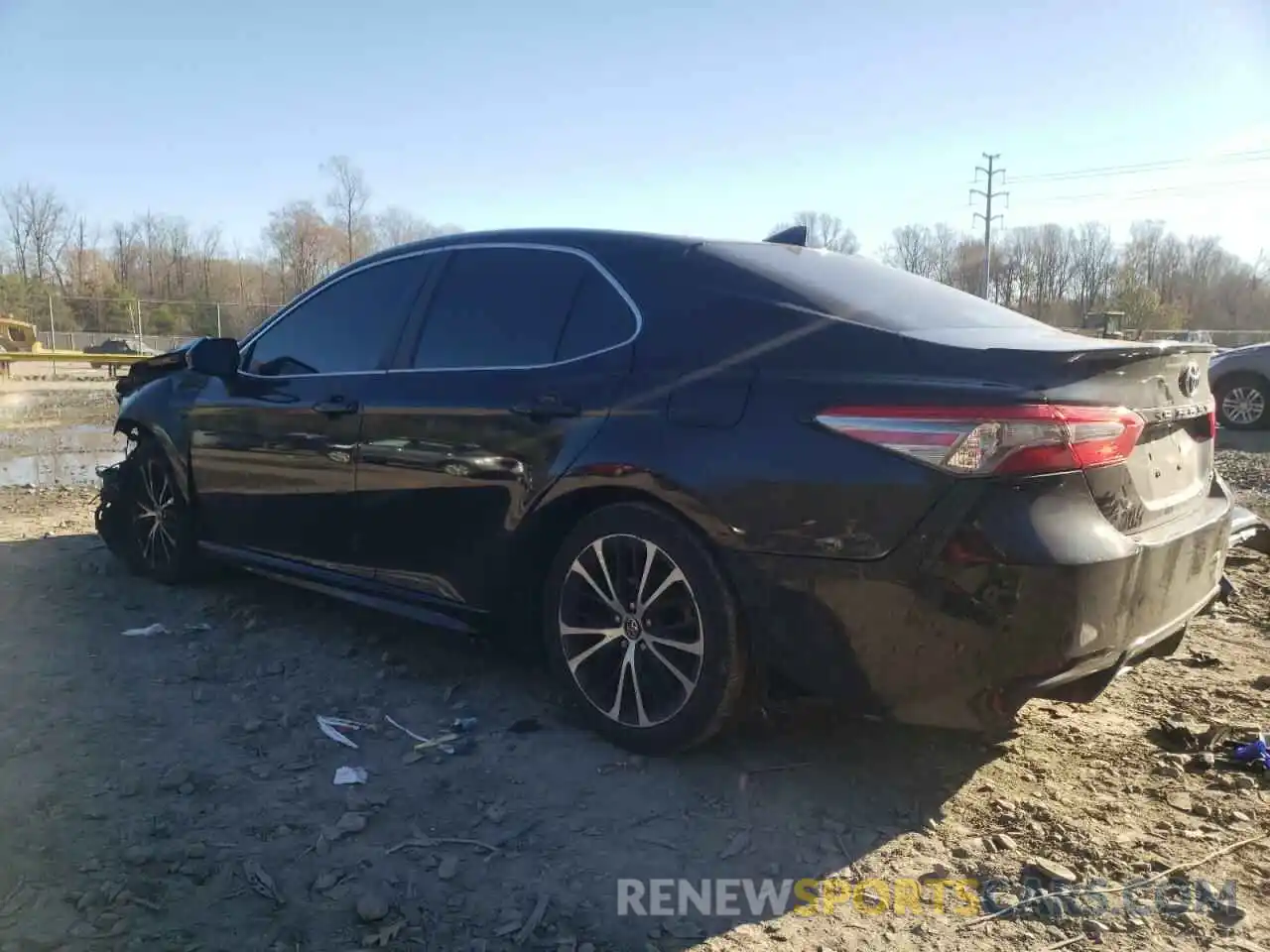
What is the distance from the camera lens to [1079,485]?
2.58 meters

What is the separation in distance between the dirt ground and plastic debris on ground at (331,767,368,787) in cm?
3

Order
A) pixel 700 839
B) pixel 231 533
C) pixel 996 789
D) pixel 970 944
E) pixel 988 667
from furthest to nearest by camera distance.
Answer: pixel 231 533
pixel 996 789
pixel 700 839
pixel 988 667
pixel 970 944

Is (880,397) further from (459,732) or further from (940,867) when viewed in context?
(459,732)

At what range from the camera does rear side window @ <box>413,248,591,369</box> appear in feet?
11.7

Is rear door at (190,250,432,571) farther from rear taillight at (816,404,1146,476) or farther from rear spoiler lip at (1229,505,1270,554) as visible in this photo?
rear spoiler lip at (1229,505,1270,554)

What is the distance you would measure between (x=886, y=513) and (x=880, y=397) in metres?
0.32

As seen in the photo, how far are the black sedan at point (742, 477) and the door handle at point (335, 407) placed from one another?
0.04 feet

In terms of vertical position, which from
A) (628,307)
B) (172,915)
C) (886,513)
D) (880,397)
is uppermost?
(628,307)

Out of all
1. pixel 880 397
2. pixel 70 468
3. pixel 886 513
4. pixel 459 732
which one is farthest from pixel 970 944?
pixel 70 468

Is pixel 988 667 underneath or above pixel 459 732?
above

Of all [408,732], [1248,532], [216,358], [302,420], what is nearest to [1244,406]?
[1248,532]

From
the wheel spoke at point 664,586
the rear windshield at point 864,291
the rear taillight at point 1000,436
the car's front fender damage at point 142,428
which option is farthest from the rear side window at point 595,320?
the car's front fender damage at point 142,428

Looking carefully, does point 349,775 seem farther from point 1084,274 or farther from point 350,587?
point 1084,274

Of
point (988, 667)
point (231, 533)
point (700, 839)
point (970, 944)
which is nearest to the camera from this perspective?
point (970, 944)
